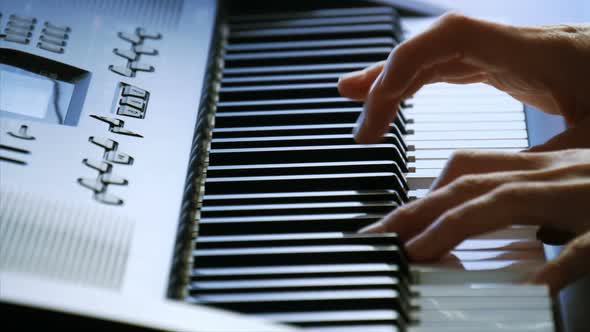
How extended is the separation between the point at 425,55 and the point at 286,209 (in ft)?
0.90

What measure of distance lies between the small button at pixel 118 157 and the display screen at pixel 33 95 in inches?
3.7

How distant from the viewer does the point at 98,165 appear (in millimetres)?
879

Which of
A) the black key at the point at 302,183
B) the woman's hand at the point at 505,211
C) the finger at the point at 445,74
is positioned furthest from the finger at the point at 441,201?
the finger at the point at 445,74

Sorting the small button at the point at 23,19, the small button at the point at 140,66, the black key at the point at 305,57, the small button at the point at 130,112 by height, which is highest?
the black key at the point at 305,57

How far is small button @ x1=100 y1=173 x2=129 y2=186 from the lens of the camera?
0.86m

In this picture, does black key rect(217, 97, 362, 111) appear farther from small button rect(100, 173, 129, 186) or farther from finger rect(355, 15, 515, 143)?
small button rect(100, 173, 129, 186)

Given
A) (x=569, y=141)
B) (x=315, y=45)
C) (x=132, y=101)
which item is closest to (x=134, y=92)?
(x=132, y=101)

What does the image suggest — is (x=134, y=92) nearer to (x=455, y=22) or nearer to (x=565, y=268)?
(x=455, y=22)

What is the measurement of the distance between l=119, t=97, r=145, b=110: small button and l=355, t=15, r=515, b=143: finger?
0.97 ft

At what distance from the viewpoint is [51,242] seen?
773mm

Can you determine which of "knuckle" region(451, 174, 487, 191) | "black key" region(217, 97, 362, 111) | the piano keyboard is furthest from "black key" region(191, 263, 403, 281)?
"black key" region(217, 97, 362, 111)

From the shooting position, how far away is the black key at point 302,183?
95 cm

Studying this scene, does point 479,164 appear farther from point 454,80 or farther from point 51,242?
point 51,242

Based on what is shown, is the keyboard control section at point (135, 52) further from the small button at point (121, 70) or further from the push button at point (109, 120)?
the push button at point (109, 120)
